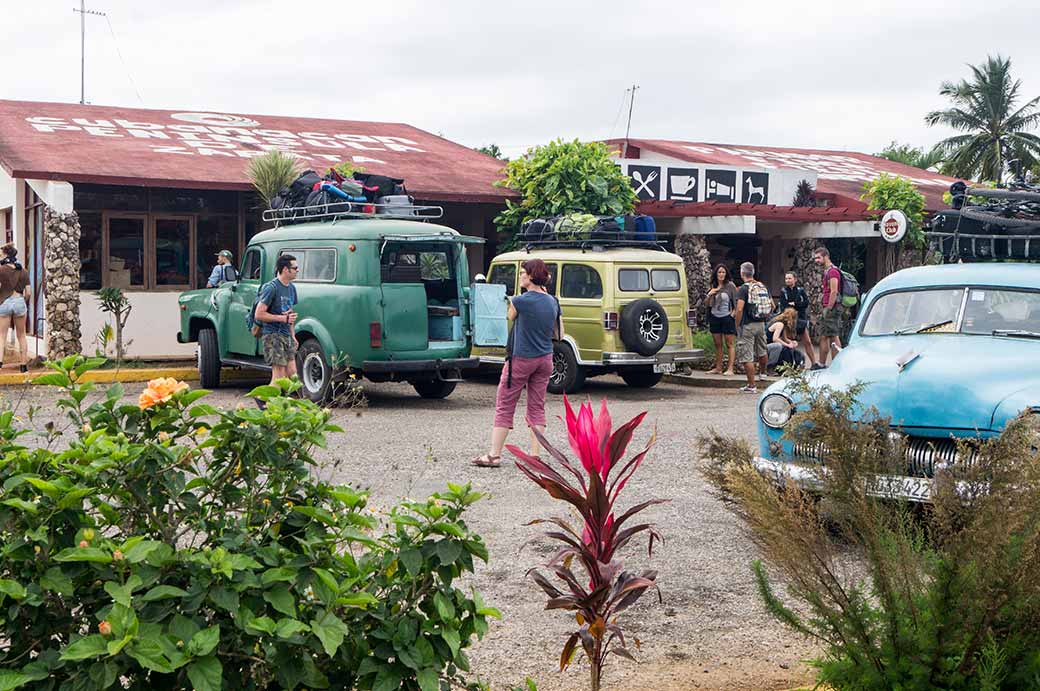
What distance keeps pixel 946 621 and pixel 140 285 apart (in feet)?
59.6

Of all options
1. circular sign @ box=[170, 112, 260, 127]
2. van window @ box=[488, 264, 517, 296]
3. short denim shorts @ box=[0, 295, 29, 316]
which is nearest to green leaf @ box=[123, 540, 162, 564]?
van window @ box=[488, 264, 517, 296]

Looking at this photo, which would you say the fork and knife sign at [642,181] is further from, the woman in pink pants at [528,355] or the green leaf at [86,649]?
the green leaf at [86,649]

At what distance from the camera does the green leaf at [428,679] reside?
3.25 meters

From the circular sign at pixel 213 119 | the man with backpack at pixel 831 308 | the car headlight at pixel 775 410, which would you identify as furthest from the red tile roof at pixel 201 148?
the car headlight at pixel 775 410

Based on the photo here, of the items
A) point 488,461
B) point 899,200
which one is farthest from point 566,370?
point 899,200

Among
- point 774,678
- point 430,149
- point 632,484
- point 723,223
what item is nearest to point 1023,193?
point 632,484

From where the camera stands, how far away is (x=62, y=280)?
58.0ft

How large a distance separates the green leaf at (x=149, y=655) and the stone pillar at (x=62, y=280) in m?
15.5

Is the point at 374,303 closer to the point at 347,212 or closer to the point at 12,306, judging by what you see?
the point at 347,212

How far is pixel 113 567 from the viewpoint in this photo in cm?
312

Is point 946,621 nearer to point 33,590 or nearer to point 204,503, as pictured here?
point 204,503

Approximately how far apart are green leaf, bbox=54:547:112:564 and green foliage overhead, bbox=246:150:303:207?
15849 mm

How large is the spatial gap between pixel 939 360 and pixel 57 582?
5.80 m

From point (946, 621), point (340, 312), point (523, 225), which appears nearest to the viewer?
point (946, 621)
